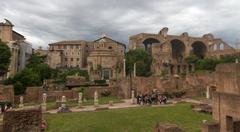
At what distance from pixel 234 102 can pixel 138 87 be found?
88.3ft

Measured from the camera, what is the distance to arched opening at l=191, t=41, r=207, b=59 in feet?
333

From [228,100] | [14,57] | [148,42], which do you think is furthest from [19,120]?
[148,42]

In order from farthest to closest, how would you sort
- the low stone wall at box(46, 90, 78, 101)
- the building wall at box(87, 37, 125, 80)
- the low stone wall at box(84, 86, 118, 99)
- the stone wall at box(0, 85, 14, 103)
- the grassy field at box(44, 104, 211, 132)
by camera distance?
the building wall at box(87, 37, 125, 80) → the low stone wall at box(84, 86, 118, 99) → the low stone wall at box(46, 90, 78, 101) → the stone wall at box(0, 85, 14, 103) → the grassy field at box(44, 104, 211, 132)

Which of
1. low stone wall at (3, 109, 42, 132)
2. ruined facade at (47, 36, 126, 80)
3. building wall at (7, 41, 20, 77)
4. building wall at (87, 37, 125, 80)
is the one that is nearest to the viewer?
low stone wall at (3, 109, 42, 132)

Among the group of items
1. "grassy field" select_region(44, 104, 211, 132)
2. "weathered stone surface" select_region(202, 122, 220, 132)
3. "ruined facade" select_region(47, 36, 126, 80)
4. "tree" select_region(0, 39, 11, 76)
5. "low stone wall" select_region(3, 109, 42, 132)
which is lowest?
"grassy field" select_region(44, 104, 211, 132)

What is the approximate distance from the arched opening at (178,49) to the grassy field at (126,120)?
79.7 meters

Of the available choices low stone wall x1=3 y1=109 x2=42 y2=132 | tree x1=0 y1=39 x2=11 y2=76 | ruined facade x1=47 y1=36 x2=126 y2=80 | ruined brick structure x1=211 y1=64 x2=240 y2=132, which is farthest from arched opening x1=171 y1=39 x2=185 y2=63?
low stone wall x1=3 y1=109 x2=42 y2=132

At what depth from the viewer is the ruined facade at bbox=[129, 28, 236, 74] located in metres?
85.8

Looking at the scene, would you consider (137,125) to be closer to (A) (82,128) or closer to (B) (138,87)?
(A) (82,128)

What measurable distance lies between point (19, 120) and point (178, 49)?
3785 inches

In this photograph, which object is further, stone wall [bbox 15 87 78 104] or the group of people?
stone wall [bbox 15 87 78 104]

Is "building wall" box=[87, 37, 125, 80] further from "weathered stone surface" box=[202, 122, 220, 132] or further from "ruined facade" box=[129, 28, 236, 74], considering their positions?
"weathered stone surface" box=[202, 122, 220, 132]

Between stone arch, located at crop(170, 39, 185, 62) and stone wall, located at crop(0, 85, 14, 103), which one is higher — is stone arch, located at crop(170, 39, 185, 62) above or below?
above

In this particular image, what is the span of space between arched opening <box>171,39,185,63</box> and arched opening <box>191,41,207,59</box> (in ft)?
17.5
